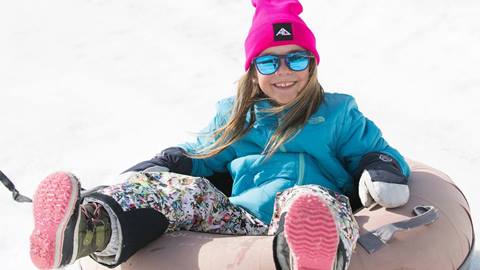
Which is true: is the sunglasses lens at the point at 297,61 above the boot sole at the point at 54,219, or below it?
above

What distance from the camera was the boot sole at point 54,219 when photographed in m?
1.53

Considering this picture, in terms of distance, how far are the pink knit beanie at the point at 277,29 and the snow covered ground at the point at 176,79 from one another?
108 centimetres

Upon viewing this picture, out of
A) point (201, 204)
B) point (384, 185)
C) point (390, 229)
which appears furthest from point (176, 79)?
point (390, 229)

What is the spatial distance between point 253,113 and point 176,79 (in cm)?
202

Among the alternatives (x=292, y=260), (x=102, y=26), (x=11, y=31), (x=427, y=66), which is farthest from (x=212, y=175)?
(x=11, y=31)

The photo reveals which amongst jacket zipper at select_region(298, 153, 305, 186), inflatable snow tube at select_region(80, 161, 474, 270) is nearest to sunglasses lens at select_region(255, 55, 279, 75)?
jacket zipper at select_region(298, 153, 305, 186)

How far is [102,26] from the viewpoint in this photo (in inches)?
207

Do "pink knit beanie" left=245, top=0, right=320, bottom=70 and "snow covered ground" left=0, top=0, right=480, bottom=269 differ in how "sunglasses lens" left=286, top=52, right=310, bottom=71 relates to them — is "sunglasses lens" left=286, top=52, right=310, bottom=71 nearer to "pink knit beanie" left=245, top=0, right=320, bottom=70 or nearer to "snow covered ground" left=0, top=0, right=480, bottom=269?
"pink knit beanie" left=245, top=0, right=320, bottom=70

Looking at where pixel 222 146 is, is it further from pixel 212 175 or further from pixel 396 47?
pixel 396 47

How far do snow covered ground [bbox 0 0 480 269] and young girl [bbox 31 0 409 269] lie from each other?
0.72 meters

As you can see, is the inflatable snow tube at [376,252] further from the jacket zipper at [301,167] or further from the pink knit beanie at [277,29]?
the pink knit beanie at [277,29]

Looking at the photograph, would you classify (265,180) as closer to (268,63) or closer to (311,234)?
(268,63)

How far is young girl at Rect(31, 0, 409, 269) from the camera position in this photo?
5.09ft

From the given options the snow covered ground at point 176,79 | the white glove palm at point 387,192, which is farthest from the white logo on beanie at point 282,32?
the snow covered ground at point 176,79
